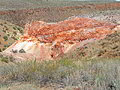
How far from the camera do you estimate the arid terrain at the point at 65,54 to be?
6582 mm

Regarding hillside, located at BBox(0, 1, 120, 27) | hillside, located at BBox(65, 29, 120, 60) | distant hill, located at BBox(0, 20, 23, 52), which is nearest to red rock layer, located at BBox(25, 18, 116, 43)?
hillside, located at BBox(65, 29, 120, 60)

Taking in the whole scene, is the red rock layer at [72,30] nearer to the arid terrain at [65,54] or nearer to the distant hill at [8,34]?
the arid terrain at [65,54]

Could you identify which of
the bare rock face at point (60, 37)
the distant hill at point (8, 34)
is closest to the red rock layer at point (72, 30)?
the bare rock face at point (60, 37)

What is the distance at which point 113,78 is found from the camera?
19.9ft

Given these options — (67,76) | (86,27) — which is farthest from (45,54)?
(67,76)

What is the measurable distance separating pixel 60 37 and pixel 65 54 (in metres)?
3.06

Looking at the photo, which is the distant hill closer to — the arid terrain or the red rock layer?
the arid terrain

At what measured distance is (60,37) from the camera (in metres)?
21.8

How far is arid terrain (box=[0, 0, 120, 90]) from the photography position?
6582 mm

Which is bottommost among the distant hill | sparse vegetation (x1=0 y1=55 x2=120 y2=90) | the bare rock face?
the distant hill

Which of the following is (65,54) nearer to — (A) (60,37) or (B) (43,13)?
(A) (60,37)

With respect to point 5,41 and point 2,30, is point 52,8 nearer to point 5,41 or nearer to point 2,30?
point 2,30

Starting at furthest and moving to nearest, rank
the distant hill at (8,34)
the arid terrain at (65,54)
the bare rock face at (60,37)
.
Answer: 1. the distant hill at (8,34)
2. the bare rock face at (60,37)
3. the arid terrain at (65,54)

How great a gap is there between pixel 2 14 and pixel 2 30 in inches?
832
